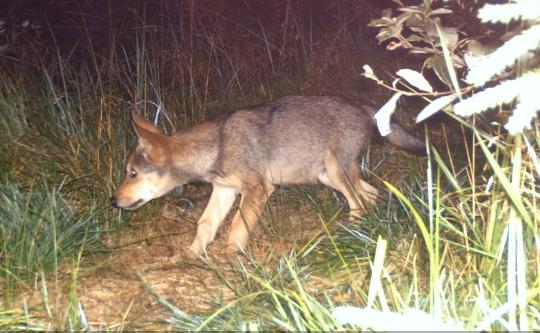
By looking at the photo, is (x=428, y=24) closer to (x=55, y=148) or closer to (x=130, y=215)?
(x=130, y=215)

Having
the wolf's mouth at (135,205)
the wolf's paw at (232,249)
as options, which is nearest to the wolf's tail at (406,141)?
the wolf's paw at (232,249)

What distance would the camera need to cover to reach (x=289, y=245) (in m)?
5.65

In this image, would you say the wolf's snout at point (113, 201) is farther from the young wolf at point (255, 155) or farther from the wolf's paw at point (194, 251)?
the wolf's paw at point (194, 251)

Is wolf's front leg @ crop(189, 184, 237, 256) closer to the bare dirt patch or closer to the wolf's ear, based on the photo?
the bare dirt patch

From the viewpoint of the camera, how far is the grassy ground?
3682 millimetres

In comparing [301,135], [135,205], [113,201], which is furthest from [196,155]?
[301,135]

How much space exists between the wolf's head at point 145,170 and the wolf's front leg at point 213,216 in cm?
36

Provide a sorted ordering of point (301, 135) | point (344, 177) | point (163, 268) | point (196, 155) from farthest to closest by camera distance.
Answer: point (301, 135)
point (344, 177)
point (196, 155)
point (163, 268)

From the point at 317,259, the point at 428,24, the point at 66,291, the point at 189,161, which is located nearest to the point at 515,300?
the point at 428,24

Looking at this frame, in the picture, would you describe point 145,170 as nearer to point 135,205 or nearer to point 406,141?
point 135,205

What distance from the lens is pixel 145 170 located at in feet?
20.3

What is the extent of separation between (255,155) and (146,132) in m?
0.89

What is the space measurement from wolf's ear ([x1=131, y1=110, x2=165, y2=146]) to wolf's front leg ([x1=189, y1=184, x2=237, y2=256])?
0.63 metres

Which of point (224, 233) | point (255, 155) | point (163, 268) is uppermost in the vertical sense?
point (255, 155)
